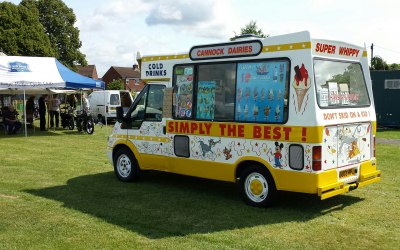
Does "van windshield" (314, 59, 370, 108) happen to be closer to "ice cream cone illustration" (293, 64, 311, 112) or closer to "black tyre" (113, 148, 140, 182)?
"ice cream cone illustration" (293, 64, 311, 112)

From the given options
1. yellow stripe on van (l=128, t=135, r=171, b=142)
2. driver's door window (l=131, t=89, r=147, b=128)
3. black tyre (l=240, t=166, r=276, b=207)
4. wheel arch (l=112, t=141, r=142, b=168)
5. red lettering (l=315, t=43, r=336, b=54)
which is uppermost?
red lettering (l=315, t=43, r=336, b=54)

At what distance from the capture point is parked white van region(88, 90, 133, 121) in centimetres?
2666

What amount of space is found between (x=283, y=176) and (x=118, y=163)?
13.1 feet

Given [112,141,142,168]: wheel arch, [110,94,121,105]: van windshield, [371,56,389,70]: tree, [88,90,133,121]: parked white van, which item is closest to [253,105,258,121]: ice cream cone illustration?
[112,141,142,168]: wheel arch

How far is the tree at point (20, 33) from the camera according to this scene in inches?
1700

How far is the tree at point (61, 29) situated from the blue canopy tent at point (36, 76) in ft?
116

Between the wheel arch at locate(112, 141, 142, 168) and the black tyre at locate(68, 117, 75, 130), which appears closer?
the wheel arch at locate(112, 141, 142, 168)

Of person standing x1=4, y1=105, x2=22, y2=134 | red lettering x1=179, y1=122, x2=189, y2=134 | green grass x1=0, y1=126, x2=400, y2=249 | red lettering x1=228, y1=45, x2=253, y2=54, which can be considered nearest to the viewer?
green grass x1=0, y1=126, x2=400, y2=249

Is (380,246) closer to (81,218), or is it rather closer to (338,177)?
(338,177)

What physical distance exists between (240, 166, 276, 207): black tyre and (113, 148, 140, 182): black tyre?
2678 millimetres

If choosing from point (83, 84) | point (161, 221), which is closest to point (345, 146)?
point (161, 221)

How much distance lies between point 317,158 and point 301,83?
3.57ft

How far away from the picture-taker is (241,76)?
7160 millimetres

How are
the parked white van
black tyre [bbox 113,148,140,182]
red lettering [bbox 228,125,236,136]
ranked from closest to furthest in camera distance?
red lettering [bbox 228,125,236,136], black tyre [bbox 113,148,140,182], the parked white van
